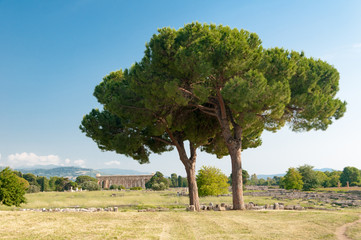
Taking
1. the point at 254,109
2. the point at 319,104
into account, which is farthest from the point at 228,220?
the point at 319,104

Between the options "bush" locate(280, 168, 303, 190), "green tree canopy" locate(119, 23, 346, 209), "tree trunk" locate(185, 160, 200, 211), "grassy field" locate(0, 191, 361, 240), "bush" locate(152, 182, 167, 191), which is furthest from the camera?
"bush" locate(152, 182, 167, 191)

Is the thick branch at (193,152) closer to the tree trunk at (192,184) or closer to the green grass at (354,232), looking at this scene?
the tree trunk at (192,184)

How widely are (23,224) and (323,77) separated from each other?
2007 centimetres

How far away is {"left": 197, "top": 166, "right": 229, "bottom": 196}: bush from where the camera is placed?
31.1m

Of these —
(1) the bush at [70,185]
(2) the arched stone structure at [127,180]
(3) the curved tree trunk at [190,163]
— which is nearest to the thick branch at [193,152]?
(3) the curved tree trunk at [190,163]

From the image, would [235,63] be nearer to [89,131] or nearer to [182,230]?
[182,230]


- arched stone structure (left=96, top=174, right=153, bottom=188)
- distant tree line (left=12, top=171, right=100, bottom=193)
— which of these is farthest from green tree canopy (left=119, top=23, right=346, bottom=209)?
arched stone structure (left=96, top=174, right=153, bottom=188)

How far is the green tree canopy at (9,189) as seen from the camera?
63.0 feet

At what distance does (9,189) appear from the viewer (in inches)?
768

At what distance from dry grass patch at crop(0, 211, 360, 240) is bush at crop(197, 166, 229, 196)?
17.0 metres

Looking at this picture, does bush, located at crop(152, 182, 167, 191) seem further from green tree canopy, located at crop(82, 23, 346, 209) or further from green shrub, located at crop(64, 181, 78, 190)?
green tree canopy, located at crop(82, 23, 346, 209)

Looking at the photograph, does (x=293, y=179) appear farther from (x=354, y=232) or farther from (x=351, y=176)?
(x=354, y=232)

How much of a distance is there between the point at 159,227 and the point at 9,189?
13770mm

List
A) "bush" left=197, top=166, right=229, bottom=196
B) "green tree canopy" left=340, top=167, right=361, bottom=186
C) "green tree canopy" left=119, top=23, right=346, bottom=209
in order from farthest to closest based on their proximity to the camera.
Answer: "green tree canopy" left=340, top=167, right=361, bottom=186
"bush" left=197, top=166, right=229, bottom=196
"green tree canopy" left=119, top=23, right=346, bottom=209
